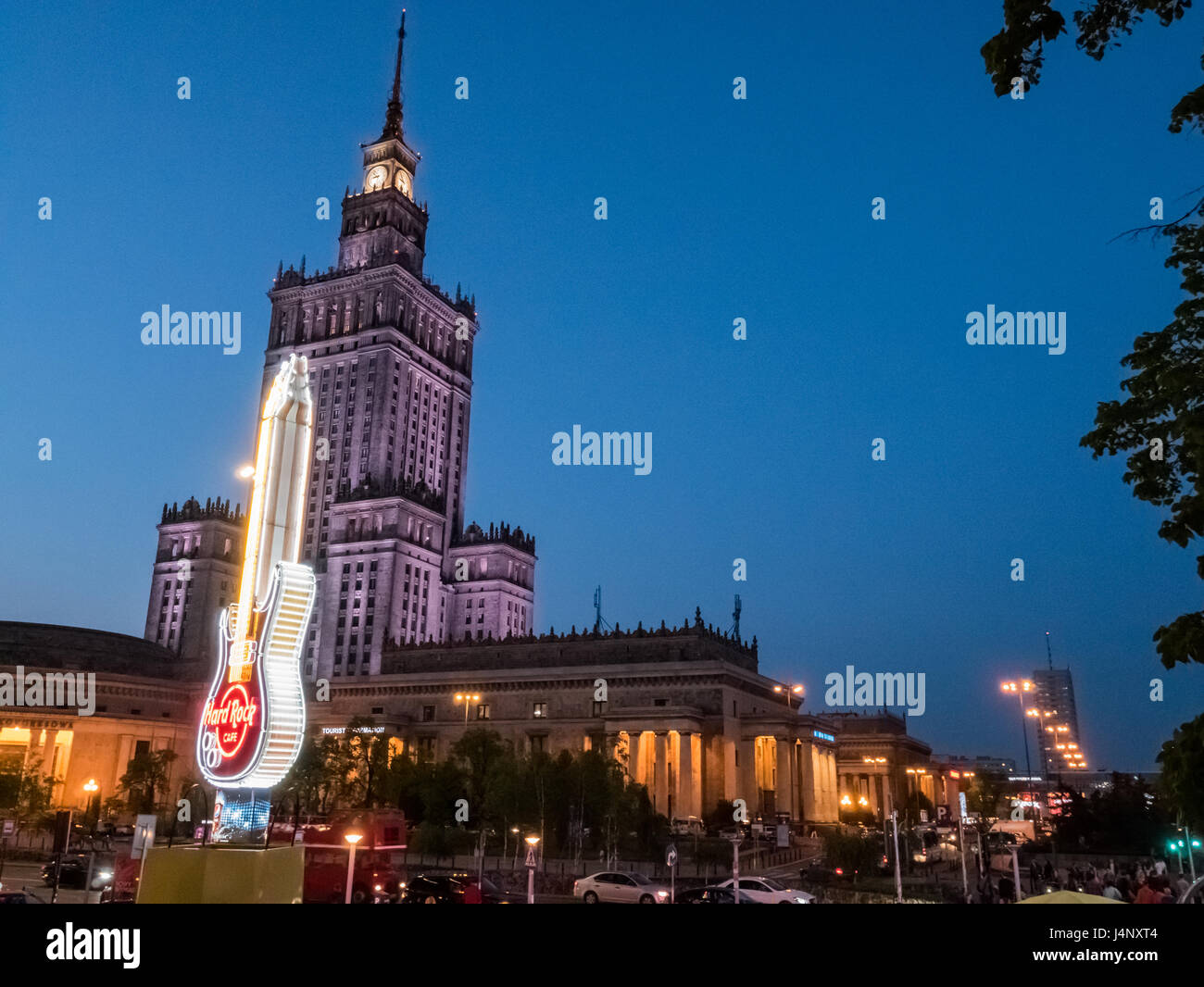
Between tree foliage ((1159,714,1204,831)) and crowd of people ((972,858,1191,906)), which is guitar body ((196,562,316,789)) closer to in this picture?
crowd of people ((972,858,1191,906))

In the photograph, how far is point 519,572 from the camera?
136750 millimetres

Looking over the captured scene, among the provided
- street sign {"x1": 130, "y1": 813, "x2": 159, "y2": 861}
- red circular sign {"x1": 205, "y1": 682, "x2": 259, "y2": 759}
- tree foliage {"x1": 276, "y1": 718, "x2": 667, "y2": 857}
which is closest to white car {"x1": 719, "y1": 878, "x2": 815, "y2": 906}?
red circular sign {"x1": 205, "y1": 682, "x2": 259, "y2": 759}

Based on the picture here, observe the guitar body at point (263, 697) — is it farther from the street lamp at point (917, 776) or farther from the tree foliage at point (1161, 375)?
the street lamp at point (917, 776)

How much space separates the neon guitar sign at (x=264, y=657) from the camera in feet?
108

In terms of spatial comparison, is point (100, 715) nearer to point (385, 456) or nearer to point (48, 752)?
point (48, 752)

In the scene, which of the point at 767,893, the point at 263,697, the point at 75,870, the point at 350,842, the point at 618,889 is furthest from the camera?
the point at 75,870

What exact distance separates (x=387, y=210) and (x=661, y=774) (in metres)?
101

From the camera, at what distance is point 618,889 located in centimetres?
3697

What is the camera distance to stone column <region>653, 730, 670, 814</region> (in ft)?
260

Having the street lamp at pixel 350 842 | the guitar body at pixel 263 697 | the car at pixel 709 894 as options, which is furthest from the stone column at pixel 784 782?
the guitar body at pixel 263 697

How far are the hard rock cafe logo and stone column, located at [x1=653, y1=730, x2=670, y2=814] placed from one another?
168 ft

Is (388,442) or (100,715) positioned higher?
(388,442)

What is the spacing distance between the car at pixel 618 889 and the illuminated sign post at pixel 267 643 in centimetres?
1310

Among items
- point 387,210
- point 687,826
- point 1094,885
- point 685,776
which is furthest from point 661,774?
point 387,210
